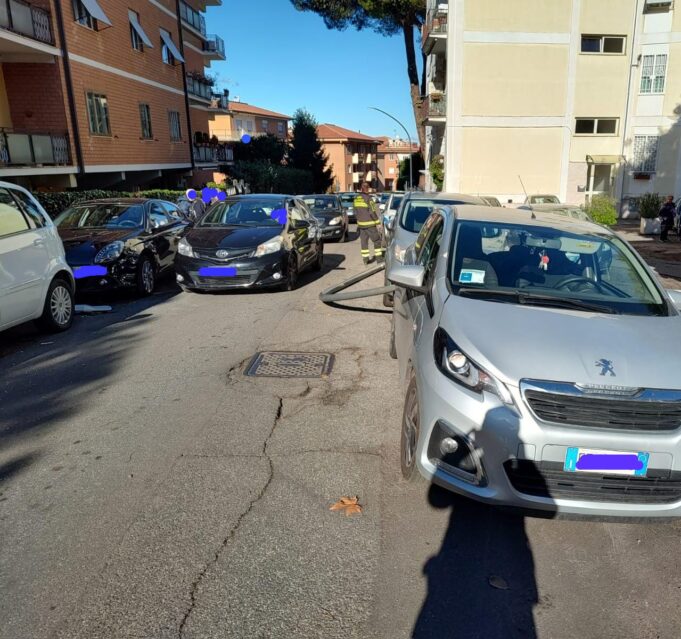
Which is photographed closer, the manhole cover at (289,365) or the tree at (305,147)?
the manhole cover at (289,365)

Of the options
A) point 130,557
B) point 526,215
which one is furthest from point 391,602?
point 526,215

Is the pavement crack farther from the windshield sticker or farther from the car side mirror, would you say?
the windshield sticker

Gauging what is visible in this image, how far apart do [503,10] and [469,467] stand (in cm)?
3063

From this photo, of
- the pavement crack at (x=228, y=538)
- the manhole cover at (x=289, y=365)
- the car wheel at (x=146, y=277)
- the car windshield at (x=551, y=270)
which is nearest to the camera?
the pavement crack at (x=228, y=538)

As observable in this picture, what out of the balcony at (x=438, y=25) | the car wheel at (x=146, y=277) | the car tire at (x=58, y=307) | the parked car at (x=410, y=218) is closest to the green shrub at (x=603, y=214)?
the parked car at (x=410, y=218)

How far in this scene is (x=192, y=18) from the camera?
1329 inches

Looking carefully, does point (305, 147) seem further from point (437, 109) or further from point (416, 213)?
point (416, 213)

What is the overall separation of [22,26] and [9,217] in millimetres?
14163

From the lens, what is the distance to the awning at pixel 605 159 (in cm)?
2880

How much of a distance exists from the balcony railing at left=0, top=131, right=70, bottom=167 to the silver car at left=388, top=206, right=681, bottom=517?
1633 centimetres

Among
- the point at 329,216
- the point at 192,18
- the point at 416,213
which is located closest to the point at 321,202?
the point at 329,216

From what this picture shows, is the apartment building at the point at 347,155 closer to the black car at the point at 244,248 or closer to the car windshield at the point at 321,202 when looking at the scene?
the car windshield at the point at 321,202

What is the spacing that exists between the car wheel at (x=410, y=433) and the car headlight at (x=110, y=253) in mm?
6722

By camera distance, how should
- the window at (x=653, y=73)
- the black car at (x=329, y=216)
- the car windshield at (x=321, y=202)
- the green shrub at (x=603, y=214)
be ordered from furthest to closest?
1. the window at (x=653, y=73)
2. the car windshield at (x=321, y=202)
3. the green shrub at (x=603, y=214)
4. the black car at (x=329, y=216)
